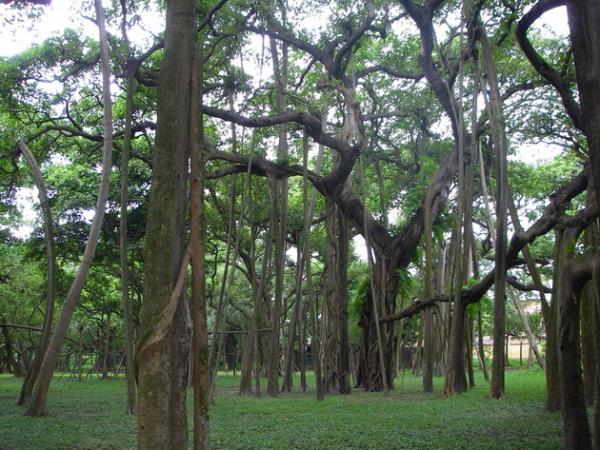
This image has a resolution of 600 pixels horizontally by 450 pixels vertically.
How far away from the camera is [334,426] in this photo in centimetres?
642

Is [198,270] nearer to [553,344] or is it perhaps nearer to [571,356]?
[571,356]

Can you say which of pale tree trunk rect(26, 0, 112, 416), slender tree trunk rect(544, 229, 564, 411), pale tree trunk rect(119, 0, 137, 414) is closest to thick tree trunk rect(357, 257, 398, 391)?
slender tree trunk rect(544, 229, 564, 411)

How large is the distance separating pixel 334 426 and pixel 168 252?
12.8ft

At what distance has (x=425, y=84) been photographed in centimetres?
1233

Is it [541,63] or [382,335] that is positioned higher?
Answer: [541,63]

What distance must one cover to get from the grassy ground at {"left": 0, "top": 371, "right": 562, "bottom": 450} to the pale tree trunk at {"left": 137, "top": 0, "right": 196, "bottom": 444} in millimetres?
2171

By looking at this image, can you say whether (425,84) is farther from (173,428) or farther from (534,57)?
(173,428)

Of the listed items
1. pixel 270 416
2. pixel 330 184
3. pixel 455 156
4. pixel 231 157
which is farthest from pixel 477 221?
pixel 270 416

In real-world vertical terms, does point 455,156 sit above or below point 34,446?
above

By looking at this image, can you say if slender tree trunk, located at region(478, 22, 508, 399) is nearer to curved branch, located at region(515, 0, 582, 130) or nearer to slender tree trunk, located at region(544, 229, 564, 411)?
slender tree trunk, located at region(544, 229, 564, 411)

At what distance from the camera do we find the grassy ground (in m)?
5.29

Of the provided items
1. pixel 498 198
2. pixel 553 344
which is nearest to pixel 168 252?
pixel 553 344

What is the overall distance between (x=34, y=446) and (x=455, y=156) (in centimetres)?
903

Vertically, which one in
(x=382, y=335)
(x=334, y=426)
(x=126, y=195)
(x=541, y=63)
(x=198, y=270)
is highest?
(x=541, y=63)
